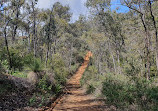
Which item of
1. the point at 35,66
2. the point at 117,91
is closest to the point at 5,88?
the point at 35,66

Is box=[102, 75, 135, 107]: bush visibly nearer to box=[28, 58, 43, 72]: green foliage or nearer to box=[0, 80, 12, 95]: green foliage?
box=[28, 58, 43, 72]: green foliage

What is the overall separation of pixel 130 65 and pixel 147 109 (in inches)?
134

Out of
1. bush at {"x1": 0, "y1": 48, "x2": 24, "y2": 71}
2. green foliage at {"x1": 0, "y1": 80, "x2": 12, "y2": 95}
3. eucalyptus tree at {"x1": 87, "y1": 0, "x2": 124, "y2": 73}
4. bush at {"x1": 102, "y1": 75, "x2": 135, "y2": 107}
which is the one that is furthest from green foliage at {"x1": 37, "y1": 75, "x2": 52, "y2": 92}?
eucalyptus tree at {"x1": 87, "y1": 0, "x2": 124, "y2": 73}

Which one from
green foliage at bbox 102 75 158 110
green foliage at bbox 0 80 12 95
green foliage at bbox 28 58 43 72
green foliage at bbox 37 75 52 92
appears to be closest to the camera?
green foliage at bbox 0 80 12 95

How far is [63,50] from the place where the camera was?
802 inches

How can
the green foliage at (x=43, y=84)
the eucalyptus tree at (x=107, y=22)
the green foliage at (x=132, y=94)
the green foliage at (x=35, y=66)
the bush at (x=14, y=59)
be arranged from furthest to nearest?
the eucalyptus tree at (x=107, y=22), the bush at (x=14, y=59), the green foliage at (x=35, y=66), the green foliage at (x=43, y=84), the green foliage at (x=132, y=94)

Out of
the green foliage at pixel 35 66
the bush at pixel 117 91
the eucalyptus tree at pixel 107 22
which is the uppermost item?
the eucalyptus tree at pixel 107 22

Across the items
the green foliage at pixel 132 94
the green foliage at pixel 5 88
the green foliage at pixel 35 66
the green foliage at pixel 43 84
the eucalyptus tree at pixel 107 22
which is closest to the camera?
the green foliage at pixel 5 88

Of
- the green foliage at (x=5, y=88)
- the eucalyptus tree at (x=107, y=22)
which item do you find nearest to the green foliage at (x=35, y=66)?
the green foliage at (x=5, y=88)

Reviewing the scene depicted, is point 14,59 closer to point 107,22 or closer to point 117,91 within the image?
point 117,91

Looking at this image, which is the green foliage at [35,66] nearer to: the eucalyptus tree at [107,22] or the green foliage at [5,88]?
the green foliage at [5,88]

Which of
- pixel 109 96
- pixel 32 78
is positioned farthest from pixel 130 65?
pixel 32 78

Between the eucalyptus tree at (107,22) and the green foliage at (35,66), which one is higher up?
the eucalyptus tree at (107,22)

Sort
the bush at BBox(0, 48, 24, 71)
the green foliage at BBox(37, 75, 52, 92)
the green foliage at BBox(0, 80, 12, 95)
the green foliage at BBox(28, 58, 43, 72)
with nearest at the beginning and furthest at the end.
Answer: the green foliage at BBox(0, 80, 12, 95)
the green foliage at BBox(37, 75, 52, 92)
the green foliage at BBox(28, 58, 43, 72)
the bush at BBox(0, 48, 24, 71)
